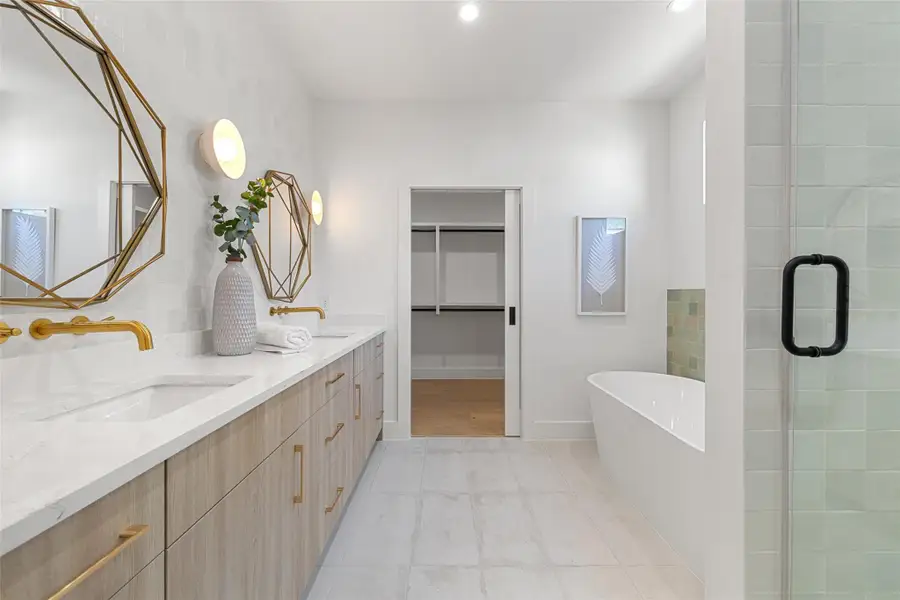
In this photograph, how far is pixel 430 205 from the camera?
21.4 feet

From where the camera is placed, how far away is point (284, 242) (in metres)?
3.13

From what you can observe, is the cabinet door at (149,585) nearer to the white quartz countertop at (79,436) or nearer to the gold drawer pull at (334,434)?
the white quartz countertop at (79,436)

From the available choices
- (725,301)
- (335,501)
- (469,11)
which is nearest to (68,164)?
(335,501)

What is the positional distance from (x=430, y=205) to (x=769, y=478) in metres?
5.59

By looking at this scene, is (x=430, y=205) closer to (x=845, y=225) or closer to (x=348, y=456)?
(x=348, y=456)

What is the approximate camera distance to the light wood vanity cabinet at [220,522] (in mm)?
626

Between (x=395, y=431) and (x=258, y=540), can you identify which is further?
(x=395, y=431)

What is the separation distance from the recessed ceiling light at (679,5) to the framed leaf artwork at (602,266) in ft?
5.17

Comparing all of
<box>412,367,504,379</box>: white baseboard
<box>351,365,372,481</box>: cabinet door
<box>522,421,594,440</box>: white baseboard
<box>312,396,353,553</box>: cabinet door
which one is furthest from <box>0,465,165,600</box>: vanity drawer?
<box>412,367,504,379</box>: white baseboard

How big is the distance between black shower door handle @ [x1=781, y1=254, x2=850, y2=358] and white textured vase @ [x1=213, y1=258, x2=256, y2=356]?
185cm

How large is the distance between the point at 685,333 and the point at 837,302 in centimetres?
267

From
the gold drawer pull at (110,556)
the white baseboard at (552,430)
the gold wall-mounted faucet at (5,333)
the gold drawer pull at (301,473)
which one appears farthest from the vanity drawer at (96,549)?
the white baseboard at (552,430)

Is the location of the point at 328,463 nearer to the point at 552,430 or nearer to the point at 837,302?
the point at 837,302

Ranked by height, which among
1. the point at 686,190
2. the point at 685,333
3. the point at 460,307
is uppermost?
the point at 686,190
